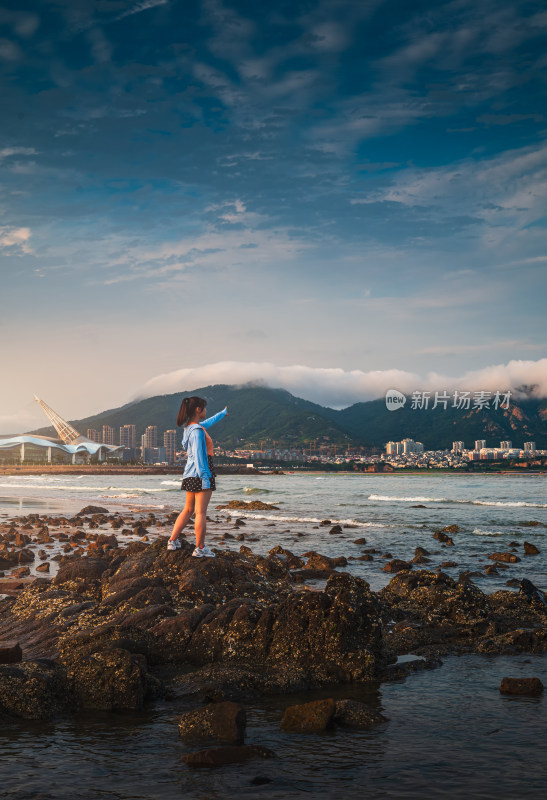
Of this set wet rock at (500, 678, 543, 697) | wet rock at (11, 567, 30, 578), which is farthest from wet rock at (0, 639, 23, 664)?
wet rock at (11, 567, 30, 578)

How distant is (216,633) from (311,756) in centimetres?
340

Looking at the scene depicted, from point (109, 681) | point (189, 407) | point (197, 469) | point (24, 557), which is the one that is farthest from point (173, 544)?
point (24, 557)

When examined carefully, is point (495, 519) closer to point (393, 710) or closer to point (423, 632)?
point (423, 632)

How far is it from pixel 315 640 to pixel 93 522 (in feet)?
85.3

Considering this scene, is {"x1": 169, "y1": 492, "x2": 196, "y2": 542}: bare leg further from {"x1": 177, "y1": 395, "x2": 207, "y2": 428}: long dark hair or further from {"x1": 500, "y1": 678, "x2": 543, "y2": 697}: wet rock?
{"x1": 500, "y1": 678, "x2": 543, "y2": 697}: wet rock

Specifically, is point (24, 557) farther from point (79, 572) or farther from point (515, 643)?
point (515, 643)

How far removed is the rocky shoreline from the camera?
7.41m

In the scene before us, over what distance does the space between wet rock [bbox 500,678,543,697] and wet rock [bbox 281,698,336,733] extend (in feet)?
8.11

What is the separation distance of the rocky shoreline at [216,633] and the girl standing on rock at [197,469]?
1.93ft

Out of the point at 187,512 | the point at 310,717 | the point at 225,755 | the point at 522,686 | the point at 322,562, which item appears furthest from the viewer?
the point at 322,562

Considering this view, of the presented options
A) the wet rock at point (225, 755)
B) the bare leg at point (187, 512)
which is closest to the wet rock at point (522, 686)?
the wet rock at point (225, 755)

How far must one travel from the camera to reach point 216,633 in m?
9.09

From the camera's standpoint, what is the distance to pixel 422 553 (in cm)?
2153

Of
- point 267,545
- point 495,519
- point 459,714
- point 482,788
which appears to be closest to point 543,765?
point 482,788
